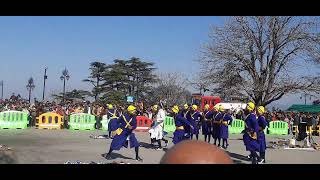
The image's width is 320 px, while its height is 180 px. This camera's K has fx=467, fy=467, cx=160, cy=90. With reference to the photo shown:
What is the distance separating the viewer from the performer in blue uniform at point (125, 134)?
13630 mm

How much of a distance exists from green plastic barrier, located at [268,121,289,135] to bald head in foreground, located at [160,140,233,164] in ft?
91.4

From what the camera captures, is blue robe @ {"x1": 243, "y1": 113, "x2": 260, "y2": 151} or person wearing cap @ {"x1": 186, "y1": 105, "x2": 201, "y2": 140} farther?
person wearing cap @ {"x1": 186, "y1": 105, "x2": 201, "y2": 140}

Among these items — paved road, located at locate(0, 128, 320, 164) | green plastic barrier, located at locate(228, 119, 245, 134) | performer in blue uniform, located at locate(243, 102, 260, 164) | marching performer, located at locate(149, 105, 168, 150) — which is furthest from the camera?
green plastic barrier, located at locate(228, 119, 245, 134)

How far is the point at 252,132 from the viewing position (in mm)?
13422

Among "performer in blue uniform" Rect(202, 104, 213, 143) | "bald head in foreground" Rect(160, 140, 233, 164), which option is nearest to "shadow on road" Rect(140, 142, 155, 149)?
"performer in blue uniform" Rect(202, 104, 213, 143)

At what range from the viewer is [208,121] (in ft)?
65.4

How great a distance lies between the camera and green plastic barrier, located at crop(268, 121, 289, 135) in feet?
96.4

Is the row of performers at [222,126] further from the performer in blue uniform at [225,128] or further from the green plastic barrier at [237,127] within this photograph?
the green plastic barrier at [237,127]

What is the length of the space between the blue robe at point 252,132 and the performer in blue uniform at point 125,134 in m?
→ 3.23

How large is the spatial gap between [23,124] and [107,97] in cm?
3010

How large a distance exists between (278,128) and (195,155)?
28.3m

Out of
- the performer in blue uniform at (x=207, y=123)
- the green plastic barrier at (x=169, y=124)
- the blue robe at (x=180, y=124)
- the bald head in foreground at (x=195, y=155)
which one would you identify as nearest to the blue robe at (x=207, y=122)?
the performer in blue uniform at (x=207, y=123)

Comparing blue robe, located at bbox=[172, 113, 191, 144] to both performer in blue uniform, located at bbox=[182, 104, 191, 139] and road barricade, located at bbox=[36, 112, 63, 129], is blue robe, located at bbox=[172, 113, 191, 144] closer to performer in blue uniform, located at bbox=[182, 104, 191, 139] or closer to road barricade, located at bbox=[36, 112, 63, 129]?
performer in blue uniform, located at bbox=[182, 104, 191, 139]
